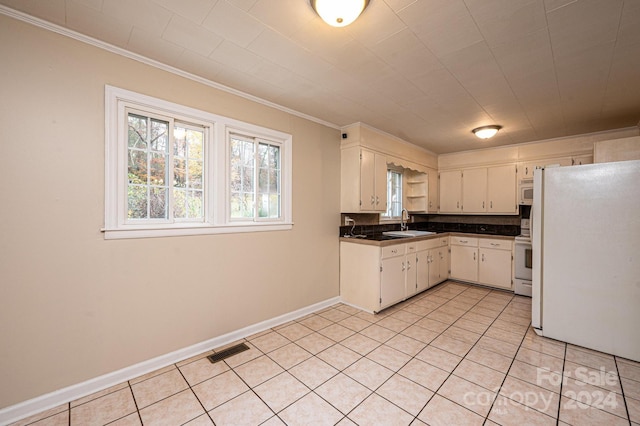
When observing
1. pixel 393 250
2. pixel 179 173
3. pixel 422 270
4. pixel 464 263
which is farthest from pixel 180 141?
pixel 464 263

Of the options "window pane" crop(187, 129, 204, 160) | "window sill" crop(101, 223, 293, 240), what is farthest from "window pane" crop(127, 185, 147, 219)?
"window pane" crop(187, 129, 204, 160)

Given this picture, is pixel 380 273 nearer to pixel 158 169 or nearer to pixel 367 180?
pixel 367 180

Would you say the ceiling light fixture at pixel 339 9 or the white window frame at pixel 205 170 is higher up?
the ceiling light fixture at pixel 339 9

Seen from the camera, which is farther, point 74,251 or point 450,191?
point 450,191

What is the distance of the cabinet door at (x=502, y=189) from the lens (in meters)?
4.47

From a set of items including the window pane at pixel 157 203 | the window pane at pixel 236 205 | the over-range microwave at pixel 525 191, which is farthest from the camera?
the over-range microwave at pixel 525 191

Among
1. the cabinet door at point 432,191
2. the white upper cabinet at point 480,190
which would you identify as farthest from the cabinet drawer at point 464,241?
the cabinet door at point 432,191

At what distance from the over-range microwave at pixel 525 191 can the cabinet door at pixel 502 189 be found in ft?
0.23

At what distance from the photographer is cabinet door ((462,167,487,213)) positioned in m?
4.78

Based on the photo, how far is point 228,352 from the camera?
7.98 ft

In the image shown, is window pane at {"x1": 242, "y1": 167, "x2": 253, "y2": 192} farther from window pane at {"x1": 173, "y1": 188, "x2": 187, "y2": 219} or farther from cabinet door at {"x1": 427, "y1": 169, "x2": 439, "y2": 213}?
cabinet door at {"x1": 427, "y1": 169, "x2": 439, "y2": 213}

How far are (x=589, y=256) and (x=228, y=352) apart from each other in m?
3.58

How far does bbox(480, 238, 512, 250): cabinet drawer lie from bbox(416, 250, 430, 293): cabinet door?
3.69 feet

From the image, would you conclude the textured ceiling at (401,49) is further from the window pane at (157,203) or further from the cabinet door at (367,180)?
the window pane at (157,203)
